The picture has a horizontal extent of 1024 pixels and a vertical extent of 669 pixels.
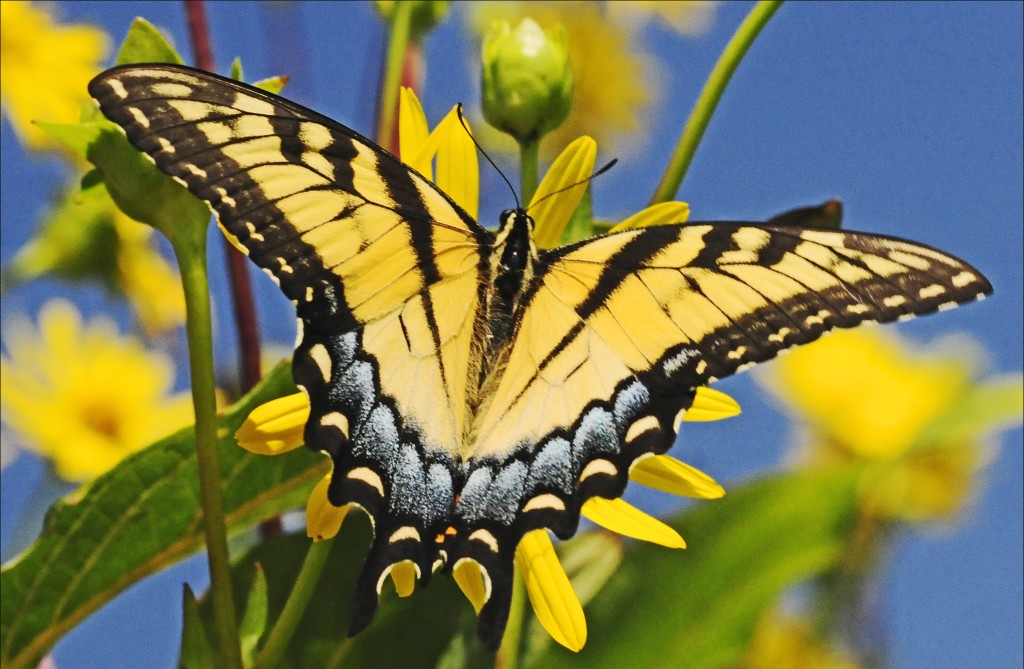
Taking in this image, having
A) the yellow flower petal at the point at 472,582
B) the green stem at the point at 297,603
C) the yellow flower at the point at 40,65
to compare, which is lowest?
the green stem at the point at 297,603

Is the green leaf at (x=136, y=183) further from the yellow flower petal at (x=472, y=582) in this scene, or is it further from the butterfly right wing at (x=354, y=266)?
the yellow flower petal at (x=472, y=582)

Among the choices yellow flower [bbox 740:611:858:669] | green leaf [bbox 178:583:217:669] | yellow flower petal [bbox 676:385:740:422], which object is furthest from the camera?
yellow flower [bbox 740:611:858:669]

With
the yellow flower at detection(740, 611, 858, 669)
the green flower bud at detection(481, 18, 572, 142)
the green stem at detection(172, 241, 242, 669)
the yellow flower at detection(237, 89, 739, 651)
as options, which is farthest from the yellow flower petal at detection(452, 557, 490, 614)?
the yellow flower at detection(740, 611, 858, 669)

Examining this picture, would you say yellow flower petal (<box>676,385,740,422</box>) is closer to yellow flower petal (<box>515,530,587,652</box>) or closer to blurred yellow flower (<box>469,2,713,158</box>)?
yellow flower petal (<box>515,530,587,652</box>)

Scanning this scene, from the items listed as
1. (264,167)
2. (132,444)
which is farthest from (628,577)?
(132,444)

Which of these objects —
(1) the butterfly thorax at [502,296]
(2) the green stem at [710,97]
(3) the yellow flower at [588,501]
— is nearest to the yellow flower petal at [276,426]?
(3) the yellow flower at [588,501]

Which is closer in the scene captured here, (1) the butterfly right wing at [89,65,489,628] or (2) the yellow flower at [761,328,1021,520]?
(1) the butterfly right wing at [89,65,489,628]
